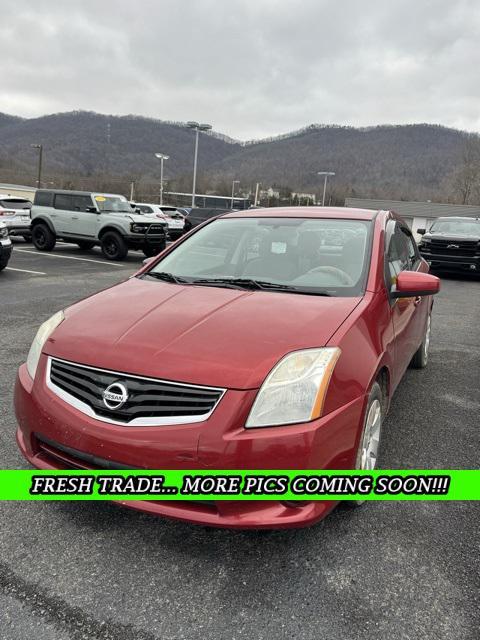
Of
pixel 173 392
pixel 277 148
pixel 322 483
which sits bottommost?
pixel 322 483

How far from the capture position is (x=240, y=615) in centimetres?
189

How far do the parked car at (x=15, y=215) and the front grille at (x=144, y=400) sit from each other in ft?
53.0

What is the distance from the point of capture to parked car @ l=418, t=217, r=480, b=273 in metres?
13.0

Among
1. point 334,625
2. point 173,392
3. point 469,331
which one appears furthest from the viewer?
point 469,331

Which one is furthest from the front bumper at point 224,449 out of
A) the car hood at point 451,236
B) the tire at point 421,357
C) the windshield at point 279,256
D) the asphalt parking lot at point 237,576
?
the car hood at point 451,236

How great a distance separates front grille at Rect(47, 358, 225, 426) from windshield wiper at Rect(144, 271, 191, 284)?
1128 millimetres

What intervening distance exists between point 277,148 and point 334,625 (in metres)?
131

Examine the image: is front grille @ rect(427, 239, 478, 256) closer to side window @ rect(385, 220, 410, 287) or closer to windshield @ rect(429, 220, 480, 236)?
windshield @ rect(429, 220, 480, 236)

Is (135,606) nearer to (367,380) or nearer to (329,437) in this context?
(329,437)

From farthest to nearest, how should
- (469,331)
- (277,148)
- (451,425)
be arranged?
1. (277,148)
2. (469,331)
3. (451,425)

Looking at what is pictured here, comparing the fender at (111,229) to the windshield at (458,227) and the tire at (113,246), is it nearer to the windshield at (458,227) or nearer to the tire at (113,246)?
the tire at (113,246)

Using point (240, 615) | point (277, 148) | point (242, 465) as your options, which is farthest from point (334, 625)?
point (277, 148)

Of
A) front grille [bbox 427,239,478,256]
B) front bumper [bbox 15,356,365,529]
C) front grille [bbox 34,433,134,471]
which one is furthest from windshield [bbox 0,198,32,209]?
front bumper [bbox 15,356,365,529]

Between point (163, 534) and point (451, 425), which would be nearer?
point (163, 534)
